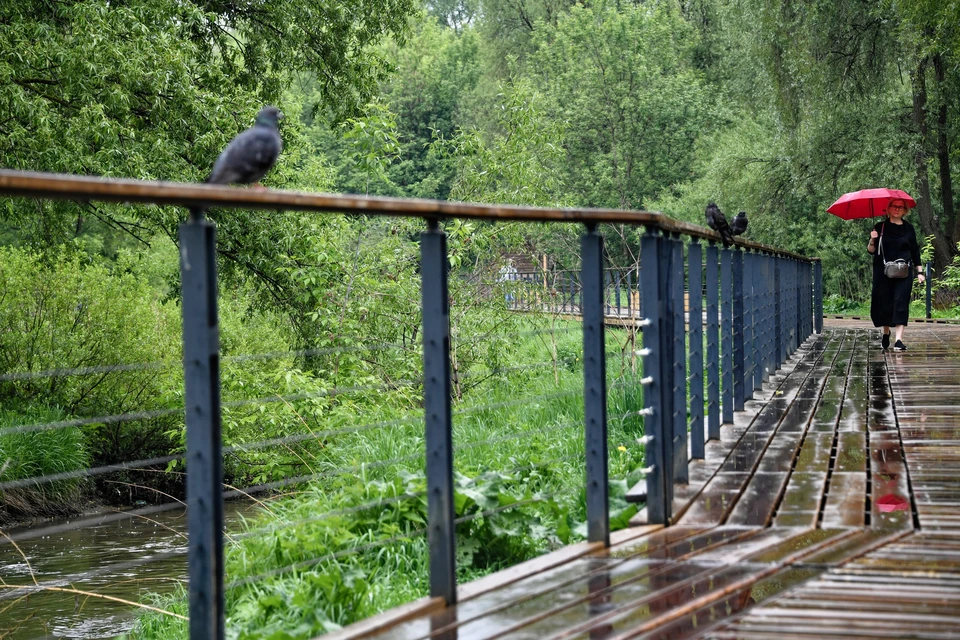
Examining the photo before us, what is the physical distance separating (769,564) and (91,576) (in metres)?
4.12

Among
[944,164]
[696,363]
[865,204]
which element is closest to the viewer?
[696,363]

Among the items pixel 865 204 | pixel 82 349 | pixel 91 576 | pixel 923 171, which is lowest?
pixel 91 576

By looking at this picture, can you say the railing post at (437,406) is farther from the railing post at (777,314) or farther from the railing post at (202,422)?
the railing post at (777,314)

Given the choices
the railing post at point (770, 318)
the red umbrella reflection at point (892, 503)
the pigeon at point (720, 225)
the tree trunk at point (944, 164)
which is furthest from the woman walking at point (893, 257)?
the tree trunk at point (944, 164)

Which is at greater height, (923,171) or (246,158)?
(923,171)

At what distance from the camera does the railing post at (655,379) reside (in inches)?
174

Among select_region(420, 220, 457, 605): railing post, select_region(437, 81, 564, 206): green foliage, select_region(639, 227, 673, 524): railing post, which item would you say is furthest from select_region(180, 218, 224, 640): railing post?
select_region(437, 81, 564, 206): green foliage

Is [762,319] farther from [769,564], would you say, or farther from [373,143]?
[769,564]

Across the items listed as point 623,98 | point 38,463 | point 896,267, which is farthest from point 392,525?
point 623,98

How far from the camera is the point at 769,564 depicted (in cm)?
375

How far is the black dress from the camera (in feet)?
39.3

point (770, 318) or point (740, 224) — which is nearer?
point (740, 224)

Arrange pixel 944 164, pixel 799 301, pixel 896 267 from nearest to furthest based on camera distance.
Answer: pixel 896 267 < pixel 799 301 < pixel 944 164

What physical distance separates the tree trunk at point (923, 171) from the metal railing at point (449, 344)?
1748cm
